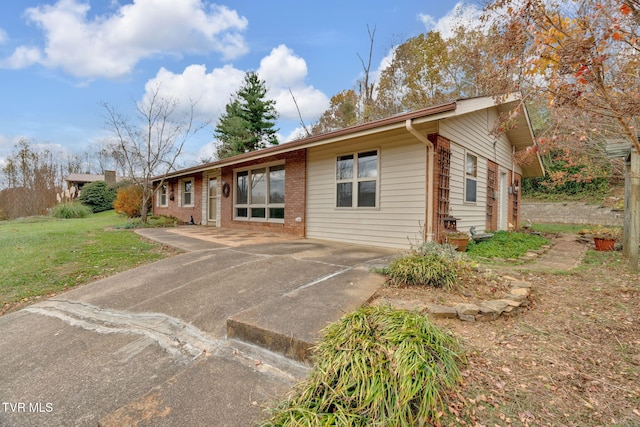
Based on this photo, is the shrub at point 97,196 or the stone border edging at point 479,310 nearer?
the stone border edging at point 479,310

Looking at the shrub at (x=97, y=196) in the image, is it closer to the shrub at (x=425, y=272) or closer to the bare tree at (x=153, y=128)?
the bare tree at (x=153, y=128)

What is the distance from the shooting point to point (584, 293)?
141 inches

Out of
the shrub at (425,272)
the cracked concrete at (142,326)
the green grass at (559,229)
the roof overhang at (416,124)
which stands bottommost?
the cracked concrete at (142,326)

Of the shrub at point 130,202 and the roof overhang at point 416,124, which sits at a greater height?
the roof overhang at point 416,124

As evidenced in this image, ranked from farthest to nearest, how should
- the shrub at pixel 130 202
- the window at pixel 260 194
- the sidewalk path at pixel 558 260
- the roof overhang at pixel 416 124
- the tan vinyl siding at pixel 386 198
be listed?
1. the shrub at pixel 130 202
2. the window at pixel 260 194
3. the tan vinyl siding at pixel 386 198
4. the roof overhang at pixel 416 124
5. the sidewalk path at pixel 558 260

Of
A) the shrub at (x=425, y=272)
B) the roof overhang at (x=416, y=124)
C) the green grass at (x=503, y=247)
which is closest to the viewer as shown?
the shrub at (x=425, y=272)

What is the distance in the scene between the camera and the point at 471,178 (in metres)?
7.59

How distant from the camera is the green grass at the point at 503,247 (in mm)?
5754

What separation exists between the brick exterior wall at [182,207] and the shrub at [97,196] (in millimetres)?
8507

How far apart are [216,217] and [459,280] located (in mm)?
10538

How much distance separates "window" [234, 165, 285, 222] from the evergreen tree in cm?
1040

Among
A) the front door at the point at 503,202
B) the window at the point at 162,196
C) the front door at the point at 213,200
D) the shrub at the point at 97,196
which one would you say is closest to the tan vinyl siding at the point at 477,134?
the front door at the point at 503,202

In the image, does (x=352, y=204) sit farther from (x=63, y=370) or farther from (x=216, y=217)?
(x=216, y=217)

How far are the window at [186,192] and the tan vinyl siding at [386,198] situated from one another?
345 inches
